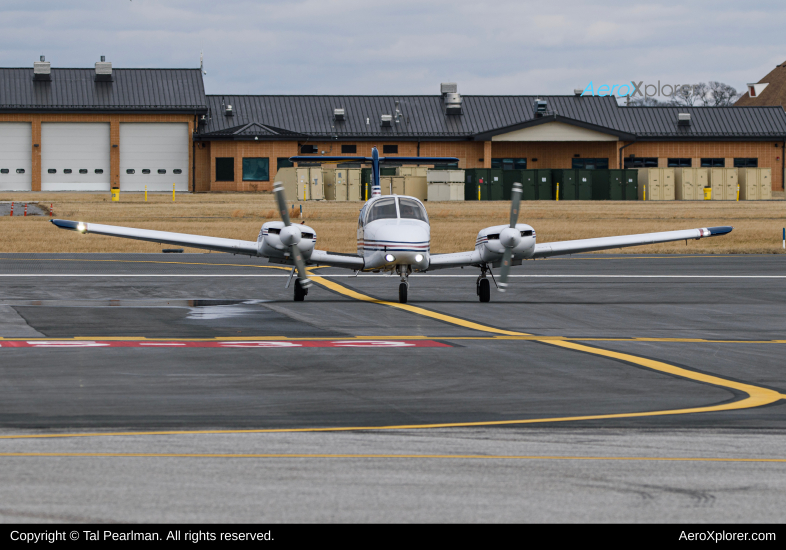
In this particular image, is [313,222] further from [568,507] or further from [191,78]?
[568,507]

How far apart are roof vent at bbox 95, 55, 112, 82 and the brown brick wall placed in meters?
3.55

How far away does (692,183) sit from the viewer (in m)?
75.4

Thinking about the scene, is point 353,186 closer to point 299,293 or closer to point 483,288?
point 299,293

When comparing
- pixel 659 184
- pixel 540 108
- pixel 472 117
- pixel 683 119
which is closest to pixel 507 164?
pixel 472 117

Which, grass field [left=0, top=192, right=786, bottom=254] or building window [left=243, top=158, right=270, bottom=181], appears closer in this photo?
grass field [left=0, top=192, right=786, bottom=254]

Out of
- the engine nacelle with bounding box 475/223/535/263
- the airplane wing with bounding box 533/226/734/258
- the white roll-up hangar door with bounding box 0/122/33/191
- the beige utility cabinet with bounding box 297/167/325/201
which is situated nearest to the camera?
the engine nacelle with bounding box 475/223/535/263

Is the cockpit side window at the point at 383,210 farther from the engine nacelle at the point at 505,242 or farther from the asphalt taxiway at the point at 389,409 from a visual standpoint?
the engine nacelle at the point at 505,242

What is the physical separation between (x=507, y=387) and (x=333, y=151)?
70.7m

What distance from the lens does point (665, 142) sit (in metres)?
83.0

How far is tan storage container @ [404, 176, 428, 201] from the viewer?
2776 inches

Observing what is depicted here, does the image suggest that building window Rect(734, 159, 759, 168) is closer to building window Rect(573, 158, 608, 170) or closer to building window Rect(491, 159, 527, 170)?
building window Rect(573, 158, 608, 170)

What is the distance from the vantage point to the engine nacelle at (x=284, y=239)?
2047 centimetres

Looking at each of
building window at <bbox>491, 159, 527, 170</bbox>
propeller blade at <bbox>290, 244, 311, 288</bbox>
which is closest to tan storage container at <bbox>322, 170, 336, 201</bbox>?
building window at <bbox>491, 159, 527, 170</bbox>
